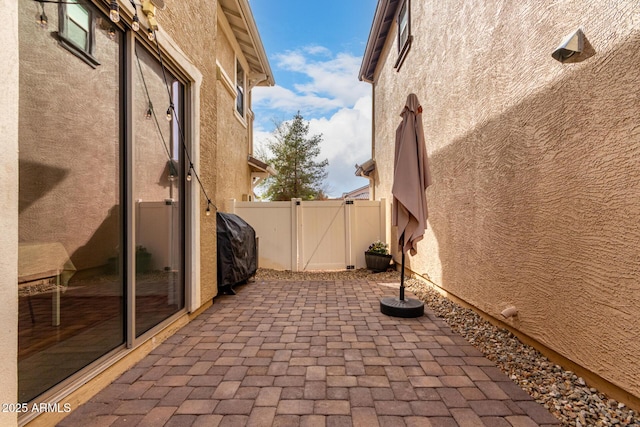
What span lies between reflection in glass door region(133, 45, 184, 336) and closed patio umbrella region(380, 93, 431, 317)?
2.58 meters

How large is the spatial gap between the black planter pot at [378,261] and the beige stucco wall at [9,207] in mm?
6021

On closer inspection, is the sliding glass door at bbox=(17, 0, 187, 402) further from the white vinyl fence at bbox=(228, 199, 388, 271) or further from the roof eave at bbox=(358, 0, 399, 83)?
the roof eave at bbox=(358, 0, 399, 83)

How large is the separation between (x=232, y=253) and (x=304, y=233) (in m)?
2.60

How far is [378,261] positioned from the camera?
6836mm

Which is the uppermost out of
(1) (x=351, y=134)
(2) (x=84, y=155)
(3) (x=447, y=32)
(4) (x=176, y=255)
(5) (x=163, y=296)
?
(1) (x=351, y=134)

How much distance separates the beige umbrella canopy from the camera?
368 centimetres

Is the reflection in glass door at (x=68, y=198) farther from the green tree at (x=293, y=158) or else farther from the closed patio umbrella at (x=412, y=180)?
the green tree at (x=293, y=158)

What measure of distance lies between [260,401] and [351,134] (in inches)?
957

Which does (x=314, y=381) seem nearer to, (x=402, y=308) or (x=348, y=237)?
(x=402, y=308)

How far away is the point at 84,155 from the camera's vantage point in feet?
7.07

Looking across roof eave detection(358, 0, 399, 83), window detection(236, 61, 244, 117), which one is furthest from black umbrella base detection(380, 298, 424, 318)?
window detection(236, 61, 244, 117)

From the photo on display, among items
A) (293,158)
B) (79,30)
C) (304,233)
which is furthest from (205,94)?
(293,158)

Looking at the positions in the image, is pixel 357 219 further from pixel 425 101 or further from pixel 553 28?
pixel 553 28

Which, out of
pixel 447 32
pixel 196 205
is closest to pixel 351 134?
pixel 447 32
